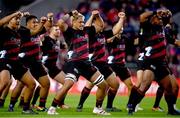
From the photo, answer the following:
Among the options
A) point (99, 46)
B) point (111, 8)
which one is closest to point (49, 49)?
point (99, 46)

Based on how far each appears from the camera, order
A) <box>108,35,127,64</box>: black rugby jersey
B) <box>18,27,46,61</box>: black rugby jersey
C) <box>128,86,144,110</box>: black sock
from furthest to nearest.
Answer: <box>108,35,127,64</box>: black rugby jersey → <box>18,27,46,61</box>: black rugby jersey → <box>128,86,144,110</box>: black sock

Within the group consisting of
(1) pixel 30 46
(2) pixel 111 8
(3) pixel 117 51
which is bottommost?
(1) pixel 30 46

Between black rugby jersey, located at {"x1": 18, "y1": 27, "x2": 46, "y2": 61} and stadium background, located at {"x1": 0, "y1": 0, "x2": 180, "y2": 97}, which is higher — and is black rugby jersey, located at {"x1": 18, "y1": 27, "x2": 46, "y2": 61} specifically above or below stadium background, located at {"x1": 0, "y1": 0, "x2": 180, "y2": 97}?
below

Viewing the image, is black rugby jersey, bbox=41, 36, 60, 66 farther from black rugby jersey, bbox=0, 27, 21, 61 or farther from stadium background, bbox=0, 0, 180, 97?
stadium background, bbox=0, 0, 180, 97

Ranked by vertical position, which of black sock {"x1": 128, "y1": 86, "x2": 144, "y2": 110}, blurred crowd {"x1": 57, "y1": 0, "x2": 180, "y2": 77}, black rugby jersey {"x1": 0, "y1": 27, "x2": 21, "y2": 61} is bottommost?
black sock {"x1": 128, "y1": 86, "x2": 144, "y2": 110}

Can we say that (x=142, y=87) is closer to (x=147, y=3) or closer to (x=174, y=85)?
(x=174, y=85)

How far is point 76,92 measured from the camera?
26.5m

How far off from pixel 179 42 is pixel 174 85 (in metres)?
1.16

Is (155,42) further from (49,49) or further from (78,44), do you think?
(49,49)

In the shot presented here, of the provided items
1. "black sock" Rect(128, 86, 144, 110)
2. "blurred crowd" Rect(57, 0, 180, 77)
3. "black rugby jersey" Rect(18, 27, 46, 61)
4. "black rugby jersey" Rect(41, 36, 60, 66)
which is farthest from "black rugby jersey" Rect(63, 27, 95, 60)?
"blurred crowd" Rect(57, 0, 180, 77)

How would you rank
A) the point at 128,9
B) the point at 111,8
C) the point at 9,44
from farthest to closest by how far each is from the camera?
the point at 128,9
the point at 111,8
the point at 9,44

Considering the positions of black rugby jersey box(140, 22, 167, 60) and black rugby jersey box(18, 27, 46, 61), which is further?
black rugby jersey box(18, 27, 46, 61)

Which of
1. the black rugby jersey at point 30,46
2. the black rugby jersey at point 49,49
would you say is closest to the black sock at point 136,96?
the black rugby jersey at point 30,46

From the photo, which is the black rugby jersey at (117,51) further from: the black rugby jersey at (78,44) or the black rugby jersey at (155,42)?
the black rugby jersey at (155,42)
